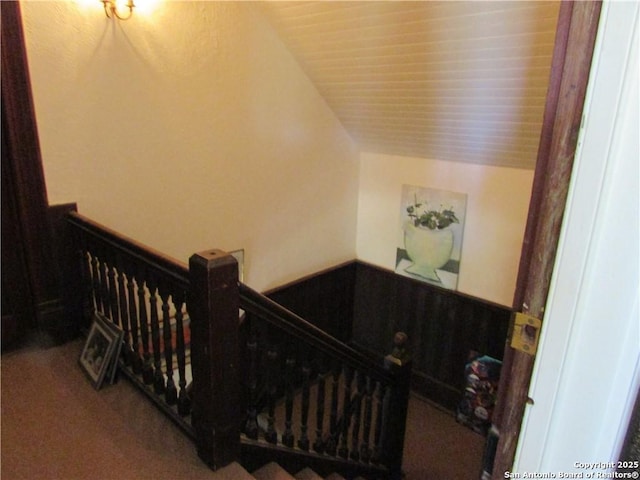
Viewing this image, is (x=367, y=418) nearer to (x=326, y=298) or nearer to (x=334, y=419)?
(x=334, y=419)

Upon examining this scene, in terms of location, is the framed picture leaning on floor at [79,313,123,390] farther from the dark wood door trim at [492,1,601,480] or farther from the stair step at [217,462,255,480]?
the dark wood door trim at [492,1,601,480]

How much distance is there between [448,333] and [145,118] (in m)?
2.98

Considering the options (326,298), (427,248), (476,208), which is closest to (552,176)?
(476,208)

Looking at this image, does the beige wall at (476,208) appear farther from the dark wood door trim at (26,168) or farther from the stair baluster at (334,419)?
the dark wood door trim at (26,168)

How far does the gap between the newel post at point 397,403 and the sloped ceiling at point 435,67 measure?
1.56 m

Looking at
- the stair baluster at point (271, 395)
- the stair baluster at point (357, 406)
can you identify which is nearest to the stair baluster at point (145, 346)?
the stair baluster at point (271, 395)

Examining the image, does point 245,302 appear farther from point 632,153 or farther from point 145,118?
point 145,118

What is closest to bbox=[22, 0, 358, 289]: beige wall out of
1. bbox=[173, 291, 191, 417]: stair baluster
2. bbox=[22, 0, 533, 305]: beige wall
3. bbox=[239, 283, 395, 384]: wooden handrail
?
bbox=[22, 0, 533, 305]: beige wall

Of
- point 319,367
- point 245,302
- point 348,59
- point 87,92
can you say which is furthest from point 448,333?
point 87,92

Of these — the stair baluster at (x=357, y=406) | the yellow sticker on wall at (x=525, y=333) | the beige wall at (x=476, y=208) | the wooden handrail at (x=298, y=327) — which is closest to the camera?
the yellow sticker on wall at (x=525, y=333)

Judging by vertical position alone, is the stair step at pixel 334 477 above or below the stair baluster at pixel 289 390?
below

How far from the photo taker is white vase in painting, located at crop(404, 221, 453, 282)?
3627 mm

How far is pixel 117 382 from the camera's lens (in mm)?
1915

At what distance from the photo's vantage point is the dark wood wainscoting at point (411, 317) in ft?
11.6
